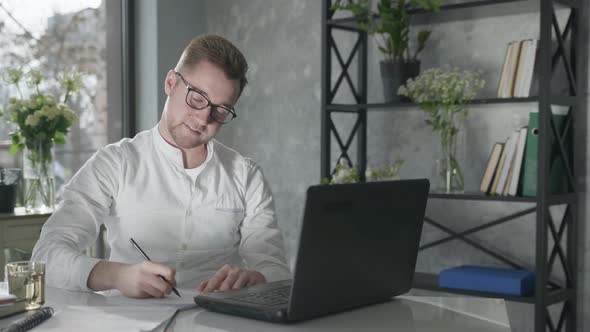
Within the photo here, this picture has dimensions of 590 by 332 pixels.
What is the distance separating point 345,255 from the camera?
138cm

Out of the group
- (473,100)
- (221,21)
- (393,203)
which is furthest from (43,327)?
(221,21)

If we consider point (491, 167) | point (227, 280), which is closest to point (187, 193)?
point (227, 280)

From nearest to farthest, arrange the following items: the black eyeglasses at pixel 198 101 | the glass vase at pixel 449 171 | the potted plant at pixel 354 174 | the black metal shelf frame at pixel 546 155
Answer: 1. the black eyeglasses at pixel 198 101
2. the black metal shelf frame at pixel 546 155
3. the glass vase at pixel 449 171
4. the potted plant at pixel 354 174

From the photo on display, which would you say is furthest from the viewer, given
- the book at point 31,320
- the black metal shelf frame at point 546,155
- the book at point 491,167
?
the book at point 491,167

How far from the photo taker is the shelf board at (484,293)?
113 inches

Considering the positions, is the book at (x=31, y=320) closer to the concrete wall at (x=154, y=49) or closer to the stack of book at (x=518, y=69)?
the stack of book at (x=518, y=69)

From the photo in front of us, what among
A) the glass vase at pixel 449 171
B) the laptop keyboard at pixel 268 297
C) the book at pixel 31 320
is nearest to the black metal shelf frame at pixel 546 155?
the glass vase at pixel 449 171

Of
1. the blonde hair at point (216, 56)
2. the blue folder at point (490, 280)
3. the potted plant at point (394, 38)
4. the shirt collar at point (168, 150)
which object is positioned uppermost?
the potted plant at point (394, 38)

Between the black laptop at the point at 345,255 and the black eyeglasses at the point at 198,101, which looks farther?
the black eyeglasses at the point at 198,101

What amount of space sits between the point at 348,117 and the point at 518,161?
0.99 meters

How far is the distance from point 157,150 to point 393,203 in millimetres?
926

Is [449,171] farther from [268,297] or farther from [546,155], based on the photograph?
[268,297]

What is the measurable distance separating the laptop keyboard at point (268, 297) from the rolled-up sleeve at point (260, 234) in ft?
1.31

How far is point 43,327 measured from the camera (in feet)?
4.39
